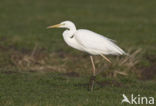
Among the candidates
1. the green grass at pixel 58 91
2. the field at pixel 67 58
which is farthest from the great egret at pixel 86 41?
the field at pixel 67 58

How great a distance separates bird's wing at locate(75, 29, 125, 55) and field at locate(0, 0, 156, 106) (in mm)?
967

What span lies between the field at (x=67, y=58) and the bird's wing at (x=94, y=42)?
97 cm

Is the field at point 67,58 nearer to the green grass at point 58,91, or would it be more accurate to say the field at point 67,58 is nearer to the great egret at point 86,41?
the green grass at point 58,91

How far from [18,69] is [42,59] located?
1.37 metres

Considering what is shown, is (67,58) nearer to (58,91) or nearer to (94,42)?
(94,42)

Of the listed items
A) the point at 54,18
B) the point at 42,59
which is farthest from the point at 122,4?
the point at 42,59

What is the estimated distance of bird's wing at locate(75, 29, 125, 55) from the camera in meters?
11.7

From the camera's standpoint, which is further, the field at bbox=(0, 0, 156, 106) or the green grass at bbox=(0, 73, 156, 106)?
the field at bbox=(0, 0, 156, 106)

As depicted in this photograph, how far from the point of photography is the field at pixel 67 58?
10.7 meters

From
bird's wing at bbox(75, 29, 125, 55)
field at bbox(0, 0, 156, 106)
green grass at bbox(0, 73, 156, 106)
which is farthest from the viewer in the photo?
bird's wing at bbox(75, 29, 125, 55)

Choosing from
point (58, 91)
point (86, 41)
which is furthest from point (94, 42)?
point (58, 91)

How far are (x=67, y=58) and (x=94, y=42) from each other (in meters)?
3.65

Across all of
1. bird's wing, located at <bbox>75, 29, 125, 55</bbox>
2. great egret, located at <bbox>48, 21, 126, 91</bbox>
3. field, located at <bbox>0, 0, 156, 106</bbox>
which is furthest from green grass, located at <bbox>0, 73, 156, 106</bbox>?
bird's wing, located at <bbox>75, 29, 125, 55</bbox>

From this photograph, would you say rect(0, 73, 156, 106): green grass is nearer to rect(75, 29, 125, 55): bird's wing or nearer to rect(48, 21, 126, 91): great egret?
rect(48, 21, 126, 91): great egret
